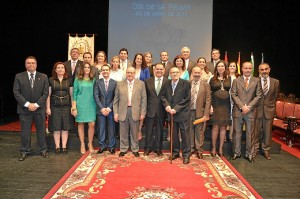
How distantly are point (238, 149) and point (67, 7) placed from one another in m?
6.70

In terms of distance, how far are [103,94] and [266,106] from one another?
Result: 269 cm

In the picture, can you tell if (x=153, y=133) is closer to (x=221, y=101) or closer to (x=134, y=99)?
(x=134, y=99)

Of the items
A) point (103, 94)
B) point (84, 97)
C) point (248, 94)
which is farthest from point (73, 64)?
point (248, 94)

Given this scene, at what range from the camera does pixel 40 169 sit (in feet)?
14.5

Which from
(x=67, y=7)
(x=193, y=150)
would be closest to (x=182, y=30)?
(x=67, y=7)

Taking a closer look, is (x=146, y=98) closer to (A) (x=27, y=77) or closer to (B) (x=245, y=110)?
(B) (x=245, y=110)

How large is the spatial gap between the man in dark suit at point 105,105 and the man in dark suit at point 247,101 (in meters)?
1.96

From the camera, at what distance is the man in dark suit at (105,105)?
504 centimetres

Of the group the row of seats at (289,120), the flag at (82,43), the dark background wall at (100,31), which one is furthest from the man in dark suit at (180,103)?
the dark background wall at (100,31)

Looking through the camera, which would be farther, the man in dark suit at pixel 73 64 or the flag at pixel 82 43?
the flag at pixel 82 43

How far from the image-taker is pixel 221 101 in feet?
16.5

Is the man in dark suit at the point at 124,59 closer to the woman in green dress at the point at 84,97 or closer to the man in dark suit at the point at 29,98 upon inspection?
the woman in green dress at the point at 84,97

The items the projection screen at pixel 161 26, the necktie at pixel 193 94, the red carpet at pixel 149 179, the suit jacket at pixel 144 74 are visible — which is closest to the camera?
the red carpet at pixel 149 179

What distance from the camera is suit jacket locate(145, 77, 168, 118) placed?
498 cm
